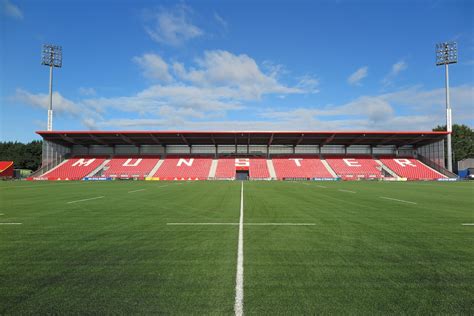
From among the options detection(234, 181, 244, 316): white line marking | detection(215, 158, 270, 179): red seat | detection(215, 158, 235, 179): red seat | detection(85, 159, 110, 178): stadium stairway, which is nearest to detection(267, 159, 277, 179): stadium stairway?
detection(215, 158, 270, 179): red seat

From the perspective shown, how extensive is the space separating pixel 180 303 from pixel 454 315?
285 centimetres

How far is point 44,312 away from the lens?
278 centimetres

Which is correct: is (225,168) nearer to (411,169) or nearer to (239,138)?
(239,138)

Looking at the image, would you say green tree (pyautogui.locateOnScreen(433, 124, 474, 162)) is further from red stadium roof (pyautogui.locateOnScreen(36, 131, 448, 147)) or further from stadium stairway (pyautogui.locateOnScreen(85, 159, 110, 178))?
stadium stairway (pyautogui.locateOnScreen(85, 159, 110, 178))

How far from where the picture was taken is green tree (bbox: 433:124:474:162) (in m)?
69.7

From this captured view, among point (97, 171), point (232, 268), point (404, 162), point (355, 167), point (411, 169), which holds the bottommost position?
point (232, 268)

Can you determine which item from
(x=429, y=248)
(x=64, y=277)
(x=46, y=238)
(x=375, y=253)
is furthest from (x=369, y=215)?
(x=46, y=238)

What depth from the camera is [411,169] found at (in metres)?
48.3

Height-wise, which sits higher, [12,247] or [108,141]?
[108,141]

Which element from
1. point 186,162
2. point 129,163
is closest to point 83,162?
point 129,163

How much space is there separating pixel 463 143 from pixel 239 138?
62.0 meters

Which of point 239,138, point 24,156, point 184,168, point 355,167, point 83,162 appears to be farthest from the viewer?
point 24,156

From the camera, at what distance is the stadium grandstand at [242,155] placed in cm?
4694

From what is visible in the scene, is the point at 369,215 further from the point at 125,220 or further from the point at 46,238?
the point at 46,238
